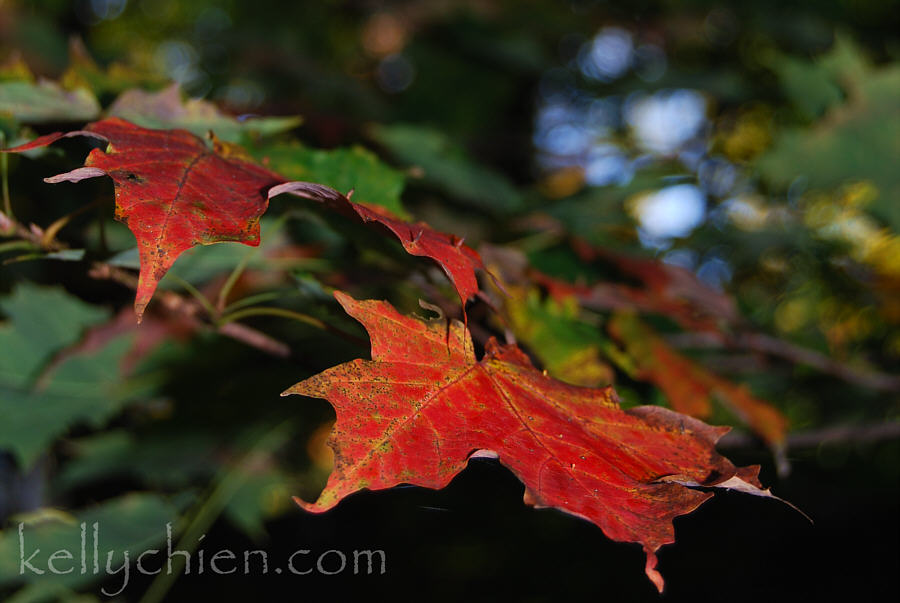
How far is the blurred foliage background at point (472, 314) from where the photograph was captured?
760 mm

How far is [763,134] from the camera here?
3068 millimetres

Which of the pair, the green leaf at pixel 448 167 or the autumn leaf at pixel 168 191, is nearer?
the autumn leaf at pixel 168 191

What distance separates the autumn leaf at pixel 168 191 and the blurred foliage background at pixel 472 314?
0.12m

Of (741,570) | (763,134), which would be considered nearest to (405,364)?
(741,570)

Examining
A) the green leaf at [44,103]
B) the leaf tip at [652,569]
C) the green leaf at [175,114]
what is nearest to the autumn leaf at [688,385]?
the leaf tip at [652,569]

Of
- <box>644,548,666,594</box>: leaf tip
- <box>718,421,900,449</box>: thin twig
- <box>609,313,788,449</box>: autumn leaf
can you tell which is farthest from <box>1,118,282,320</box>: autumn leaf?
<box>718,421,900,449</box>: thin twig

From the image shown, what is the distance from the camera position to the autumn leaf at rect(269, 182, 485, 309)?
0.41 m

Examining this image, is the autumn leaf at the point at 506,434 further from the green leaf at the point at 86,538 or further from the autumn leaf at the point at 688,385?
the green leaf at the point at 86,538

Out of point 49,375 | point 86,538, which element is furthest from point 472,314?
point 49,375

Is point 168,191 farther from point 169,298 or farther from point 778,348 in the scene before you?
point 778,348

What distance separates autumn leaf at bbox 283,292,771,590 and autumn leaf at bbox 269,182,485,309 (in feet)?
0.17

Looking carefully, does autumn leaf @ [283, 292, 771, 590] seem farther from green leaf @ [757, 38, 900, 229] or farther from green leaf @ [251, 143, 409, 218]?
green leaf @ [757, 38, 900, 229]

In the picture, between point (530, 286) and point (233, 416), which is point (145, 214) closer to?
point (530, 286)

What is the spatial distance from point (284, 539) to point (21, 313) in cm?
119
